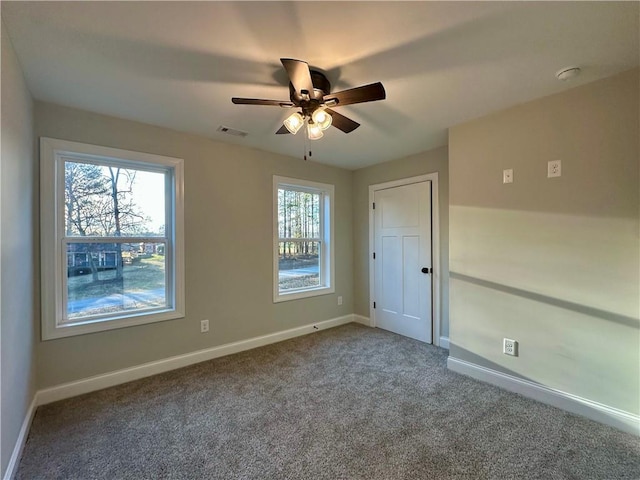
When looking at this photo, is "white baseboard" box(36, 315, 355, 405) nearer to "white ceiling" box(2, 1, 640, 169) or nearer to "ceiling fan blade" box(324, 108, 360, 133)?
"white ceiling" box(2, 1, 640, 169)

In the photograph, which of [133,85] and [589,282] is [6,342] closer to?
[133,85]

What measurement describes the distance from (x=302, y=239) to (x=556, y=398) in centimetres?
302

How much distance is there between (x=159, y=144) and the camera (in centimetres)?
282

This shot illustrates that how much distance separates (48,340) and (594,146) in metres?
4.36

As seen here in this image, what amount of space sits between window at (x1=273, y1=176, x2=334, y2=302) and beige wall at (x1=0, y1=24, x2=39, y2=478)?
2171mm

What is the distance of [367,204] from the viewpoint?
14.1ft

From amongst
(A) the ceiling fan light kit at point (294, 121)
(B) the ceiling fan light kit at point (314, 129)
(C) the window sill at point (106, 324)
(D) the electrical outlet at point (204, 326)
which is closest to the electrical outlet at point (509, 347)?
(B) the ceiling fan light kit at point (314, 129)

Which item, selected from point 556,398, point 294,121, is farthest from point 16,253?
point 556,398

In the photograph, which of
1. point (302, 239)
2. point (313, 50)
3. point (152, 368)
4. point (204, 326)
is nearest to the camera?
point (313, 50)

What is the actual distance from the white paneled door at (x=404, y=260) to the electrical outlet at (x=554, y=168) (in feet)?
4.51

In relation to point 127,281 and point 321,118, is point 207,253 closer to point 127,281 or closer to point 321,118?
point 127,281

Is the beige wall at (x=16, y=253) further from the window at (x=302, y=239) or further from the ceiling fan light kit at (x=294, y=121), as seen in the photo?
the window at (x=302, y=239)

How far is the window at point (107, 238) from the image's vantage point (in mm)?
2340

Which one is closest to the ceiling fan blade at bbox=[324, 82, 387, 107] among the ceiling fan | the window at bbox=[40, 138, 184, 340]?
the ceiling fan
